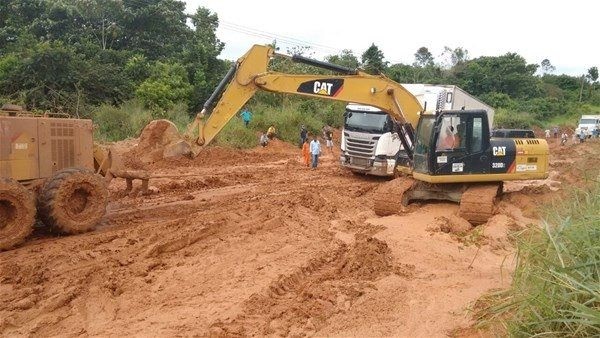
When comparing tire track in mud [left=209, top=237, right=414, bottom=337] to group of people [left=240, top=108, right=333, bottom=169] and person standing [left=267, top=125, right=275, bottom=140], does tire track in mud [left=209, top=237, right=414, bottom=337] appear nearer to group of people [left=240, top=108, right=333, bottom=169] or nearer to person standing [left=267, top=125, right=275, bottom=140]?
group of people [left=240, top=108, right=333, bottom=169]

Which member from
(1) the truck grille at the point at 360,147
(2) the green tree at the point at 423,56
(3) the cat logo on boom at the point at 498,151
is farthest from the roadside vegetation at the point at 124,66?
(2) the green tree at the point at 423,56

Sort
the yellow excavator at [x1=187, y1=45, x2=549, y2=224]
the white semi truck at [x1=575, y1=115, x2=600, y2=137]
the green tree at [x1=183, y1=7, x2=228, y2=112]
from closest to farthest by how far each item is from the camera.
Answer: the yellow excavator at [x1=187, y1=45, x2=549, y2=224] → the green tree at [x1=183, y1=7, x2=228, y2=112] → the white semi truck at [x1=575, y1=115, x2=600, y2=137]

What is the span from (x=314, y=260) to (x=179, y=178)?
27.2ft

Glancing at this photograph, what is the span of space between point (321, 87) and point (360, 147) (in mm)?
5062

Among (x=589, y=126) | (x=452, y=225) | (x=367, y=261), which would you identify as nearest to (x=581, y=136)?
(x=589, y=126)

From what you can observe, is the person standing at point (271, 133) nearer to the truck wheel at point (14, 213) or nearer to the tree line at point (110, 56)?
the tree line at point (110, 56)

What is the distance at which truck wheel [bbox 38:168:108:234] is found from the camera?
8412 mm

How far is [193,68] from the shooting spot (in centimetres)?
2748

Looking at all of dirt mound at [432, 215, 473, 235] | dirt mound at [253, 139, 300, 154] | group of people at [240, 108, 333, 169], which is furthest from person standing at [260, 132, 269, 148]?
dirt mound at [432, 215, 473, 235]

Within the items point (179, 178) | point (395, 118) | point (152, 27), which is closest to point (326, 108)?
point (152, 27)

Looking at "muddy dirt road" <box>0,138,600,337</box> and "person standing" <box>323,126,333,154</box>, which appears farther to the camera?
"person standing" <box>323,126,333,154</box>

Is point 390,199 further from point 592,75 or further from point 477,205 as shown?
point 592,75

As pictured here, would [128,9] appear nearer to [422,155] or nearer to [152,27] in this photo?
[152,27]

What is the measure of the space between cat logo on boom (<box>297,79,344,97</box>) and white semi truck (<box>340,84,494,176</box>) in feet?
13.7
